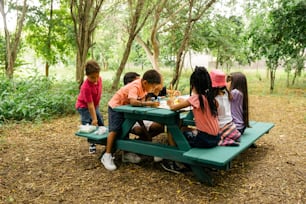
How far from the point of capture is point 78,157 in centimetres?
378

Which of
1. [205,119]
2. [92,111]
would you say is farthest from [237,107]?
[92,111]

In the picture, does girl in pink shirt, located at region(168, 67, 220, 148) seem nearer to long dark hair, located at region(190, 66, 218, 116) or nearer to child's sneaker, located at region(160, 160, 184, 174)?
long dark hair, located at region(190, 66, 218, 116)

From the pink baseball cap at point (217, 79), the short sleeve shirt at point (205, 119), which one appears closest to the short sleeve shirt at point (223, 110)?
the pink baseball cap at point (217, 79)

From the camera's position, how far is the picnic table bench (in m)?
2.66

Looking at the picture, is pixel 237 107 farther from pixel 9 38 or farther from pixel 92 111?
pixel 9 38

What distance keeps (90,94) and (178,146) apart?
1313 millimetres

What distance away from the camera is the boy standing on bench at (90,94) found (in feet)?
11.7

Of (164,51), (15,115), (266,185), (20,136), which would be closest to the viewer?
(266,185)

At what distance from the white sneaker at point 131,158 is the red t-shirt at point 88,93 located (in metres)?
0.81

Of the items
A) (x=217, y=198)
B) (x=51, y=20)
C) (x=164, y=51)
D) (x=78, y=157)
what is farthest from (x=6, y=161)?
(x=164, y=51)

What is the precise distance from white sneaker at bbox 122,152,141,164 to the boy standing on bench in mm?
547

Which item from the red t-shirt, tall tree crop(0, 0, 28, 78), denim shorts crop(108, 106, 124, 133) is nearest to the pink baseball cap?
denim shorts crop(108, 106, 124, 133)

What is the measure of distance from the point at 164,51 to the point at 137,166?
1256 cm

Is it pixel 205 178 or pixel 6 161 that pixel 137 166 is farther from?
pixel 6 161
